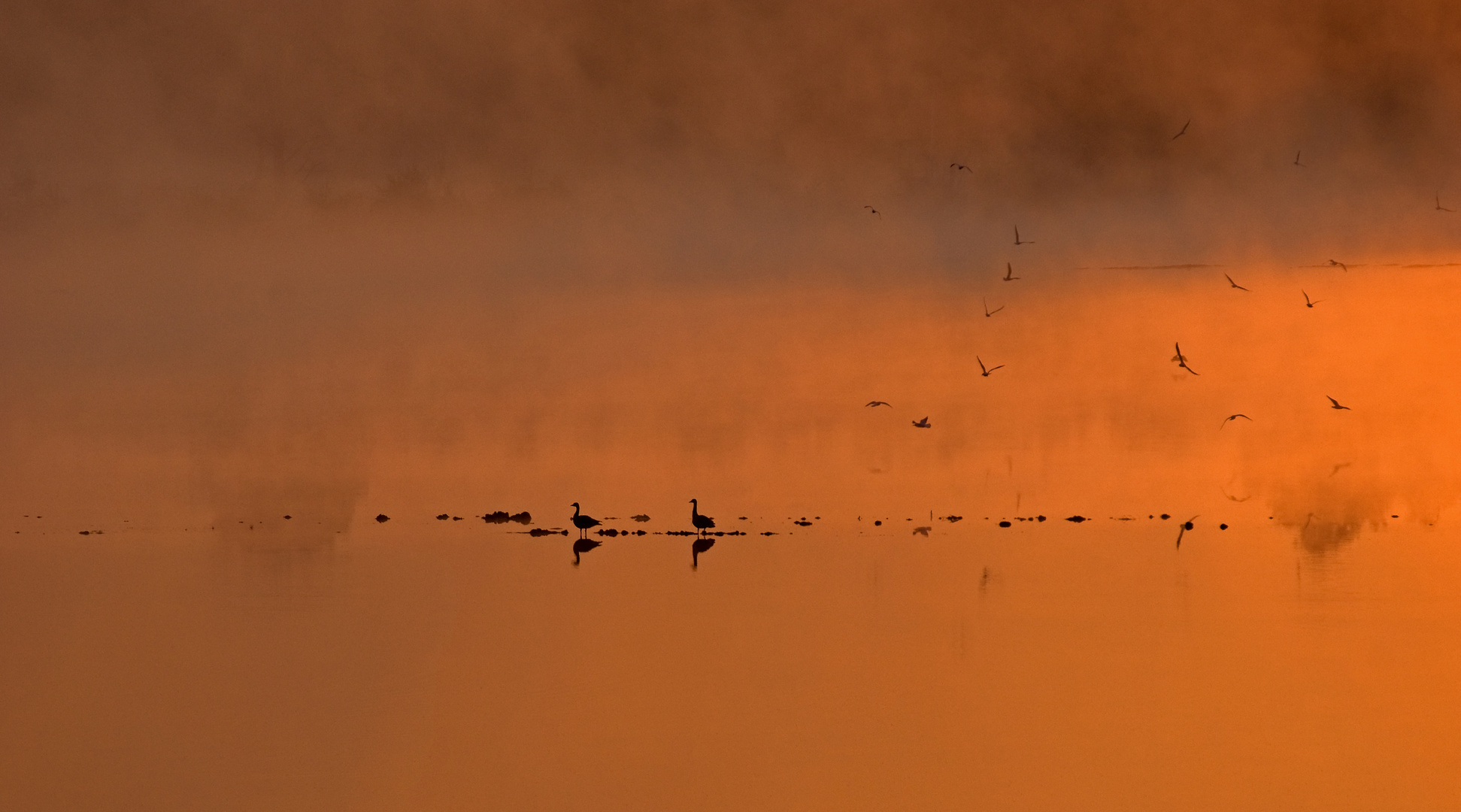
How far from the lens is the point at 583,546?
A: 46.1 ft

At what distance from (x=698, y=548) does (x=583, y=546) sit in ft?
3.19

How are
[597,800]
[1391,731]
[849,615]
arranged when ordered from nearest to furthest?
[597,800]
[1391,731]
[849,615]

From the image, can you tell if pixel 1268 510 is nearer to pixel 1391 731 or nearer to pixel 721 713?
pixel 1391 731

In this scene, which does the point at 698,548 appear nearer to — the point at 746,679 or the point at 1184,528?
the point at 1184,528

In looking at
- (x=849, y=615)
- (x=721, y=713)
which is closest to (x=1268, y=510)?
(x=849, y=615)

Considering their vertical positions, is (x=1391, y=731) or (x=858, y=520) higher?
(x=858, y=520)

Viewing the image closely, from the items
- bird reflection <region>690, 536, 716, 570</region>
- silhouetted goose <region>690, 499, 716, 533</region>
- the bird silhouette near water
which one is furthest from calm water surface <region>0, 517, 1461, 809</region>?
silhouetted goose <region>690, 499, 716, 533</region>

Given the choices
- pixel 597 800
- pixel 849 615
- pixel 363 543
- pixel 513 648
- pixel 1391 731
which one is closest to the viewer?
pixel 597 800

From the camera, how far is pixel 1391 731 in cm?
791

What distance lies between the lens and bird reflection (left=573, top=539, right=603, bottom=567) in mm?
13686

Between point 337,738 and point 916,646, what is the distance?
3.32m

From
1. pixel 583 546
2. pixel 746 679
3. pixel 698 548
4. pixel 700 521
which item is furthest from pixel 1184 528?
pixel 746 679

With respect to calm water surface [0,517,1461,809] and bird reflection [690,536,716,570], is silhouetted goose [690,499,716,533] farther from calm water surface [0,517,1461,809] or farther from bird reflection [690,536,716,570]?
calm water surface [0,517,1461,809]

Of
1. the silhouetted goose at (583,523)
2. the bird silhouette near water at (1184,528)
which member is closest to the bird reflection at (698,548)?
the silhouetted goose at (583,523)
